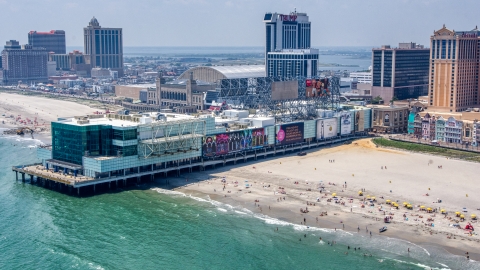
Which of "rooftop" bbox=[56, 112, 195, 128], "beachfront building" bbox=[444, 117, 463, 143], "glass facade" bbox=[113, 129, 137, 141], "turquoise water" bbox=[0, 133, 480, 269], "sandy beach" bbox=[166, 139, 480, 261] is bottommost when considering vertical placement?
"turquoise water" bbox=[0, 133, 480, 269]

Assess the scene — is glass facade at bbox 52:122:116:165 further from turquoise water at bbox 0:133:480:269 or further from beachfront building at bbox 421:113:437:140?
beachfront building at bbox 421:113:437:140

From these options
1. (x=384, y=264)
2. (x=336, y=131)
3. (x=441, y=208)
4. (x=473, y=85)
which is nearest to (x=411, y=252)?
(x=384, y=264)

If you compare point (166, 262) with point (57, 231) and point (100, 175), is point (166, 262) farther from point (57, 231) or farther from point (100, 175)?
point (100, 175)

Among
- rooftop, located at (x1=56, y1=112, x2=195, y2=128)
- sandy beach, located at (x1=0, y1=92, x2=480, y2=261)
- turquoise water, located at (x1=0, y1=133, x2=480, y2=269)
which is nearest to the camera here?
turquoise water, located at (x1=0, y1=133, x2=480, y2=269)

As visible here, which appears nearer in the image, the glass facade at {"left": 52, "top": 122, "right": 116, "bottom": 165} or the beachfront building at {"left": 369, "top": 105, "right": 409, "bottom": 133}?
the glass facade at {"left": 52, "top": 122, "right": 116, "bottom": 165}

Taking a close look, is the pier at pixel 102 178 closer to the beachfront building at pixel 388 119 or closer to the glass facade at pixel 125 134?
the glass facade at pixel 125 134

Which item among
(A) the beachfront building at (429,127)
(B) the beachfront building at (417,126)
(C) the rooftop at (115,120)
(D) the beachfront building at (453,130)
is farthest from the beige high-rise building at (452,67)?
(C) the rooftop at (115,120)

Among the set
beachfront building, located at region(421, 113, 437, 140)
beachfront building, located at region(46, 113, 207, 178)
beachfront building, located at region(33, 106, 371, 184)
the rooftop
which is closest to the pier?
beachfront building, located at region(33, 106, 371, 184)
